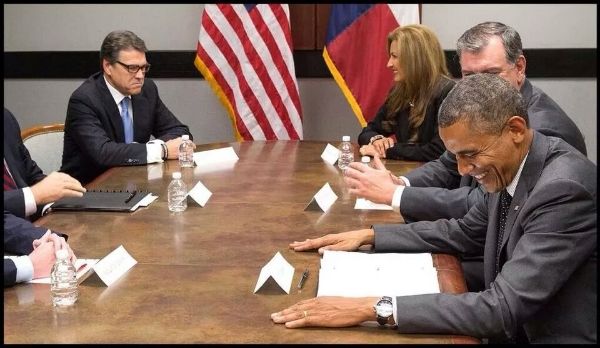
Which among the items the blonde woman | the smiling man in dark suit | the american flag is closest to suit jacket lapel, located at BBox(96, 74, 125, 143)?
the american flag

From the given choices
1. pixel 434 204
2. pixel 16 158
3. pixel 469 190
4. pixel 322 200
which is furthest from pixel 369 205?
pixel 16 158

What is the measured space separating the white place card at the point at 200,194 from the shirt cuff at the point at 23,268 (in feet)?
3.11

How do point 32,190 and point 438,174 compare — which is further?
point 438,174

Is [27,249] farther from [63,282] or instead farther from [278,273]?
[278,273]

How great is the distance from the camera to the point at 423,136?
13.6 ft

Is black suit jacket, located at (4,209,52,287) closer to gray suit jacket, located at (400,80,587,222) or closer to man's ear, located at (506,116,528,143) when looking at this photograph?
gray suit jacket, located at (400,80,587,222)

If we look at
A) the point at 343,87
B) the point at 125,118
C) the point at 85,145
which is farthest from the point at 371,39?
the point at 85,145

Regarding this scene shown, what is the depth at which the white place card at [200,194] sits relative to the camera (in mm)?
3033

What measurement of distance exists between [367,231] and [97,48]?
3956 mm

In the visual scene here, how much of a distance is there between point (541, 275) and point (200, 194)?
5.22ft

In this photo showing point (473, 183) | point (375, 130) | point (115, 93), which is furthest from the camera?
point (375, 130)

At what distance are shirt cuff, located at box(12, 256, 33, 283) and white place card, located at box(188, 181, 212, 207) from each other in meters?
0.95

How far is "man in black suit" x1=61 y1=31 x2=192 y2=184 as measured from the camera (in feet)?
12.8

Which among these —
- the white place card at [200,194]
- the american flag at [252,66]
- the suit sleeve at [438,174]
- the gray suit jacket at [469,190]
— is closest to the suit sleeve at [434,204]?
the gray suit jacket at [469,190]
